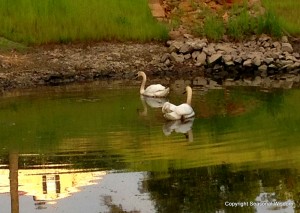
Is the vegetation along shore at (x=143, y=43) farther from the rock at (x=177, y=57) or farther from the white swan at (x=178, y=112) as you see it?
the white swan at (x=178, y=112)

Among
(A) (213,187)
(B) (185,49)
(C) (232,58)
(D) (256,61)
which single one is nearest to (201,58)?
(B) (185,49)

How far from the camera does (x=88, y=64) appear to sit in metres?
24.8

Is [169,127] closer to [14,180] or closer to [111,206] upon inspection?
[14,180]

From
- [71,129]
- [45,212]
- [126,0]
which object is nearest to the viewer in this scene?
[45,212]

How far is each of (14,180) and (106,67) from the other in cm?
1191

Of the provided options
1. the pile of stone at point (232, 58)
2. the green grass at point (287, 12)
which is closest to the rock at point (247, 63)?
the pile of stone at point (232, 58)

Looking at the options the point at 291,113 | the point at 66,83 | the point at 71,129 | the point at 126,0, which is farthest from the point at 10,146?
the point at 126,0

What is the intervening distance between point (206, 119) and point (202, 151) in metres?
2.92

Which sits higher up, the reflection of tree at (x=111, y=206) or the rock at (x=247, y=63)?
the rock at (x=247, y=63)

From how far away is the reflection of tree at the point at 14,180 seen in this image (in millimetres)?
11889

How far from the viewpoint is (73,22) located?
26469 millimetres

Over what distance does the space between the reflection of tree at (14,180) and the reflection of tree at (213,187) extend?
1.90 metres

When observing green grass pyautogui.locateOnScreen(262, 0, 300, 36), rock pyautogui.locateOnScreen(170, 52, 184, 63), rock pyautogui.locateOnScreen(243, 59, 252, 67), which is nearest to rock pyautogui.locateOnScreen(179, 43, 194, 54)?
rock pyautogui.locateOnScreen(170, 52, 184, 63)

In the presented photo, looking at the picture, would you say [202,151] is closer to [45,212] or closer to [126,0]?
[45,212]
